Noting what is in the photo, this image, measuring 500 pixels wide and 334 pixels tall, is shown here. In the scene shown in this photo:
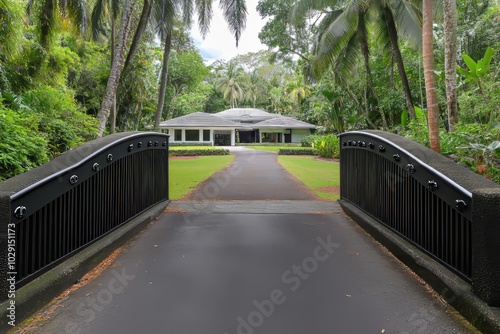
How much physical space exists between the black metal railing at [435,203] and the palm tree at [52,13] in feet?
42.9

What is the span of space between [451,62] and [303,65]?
932 inches

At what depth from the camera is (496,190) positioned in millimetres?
2818

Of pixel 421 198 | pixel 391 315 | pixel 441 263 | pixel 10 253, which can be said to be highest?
pixel 421 198

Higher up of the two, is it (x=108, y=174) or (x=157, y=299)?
(x=108, y=174)

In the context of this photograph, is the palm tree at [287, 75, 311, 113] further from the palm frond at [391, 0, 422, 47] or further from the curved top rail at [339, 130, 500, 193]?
the curved top rail at [339, 130, 500, 193]

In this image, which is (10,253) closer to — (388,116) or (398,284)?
(398,284)

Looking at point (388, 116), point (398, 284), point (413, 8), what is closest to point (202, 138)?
point (388, 116)

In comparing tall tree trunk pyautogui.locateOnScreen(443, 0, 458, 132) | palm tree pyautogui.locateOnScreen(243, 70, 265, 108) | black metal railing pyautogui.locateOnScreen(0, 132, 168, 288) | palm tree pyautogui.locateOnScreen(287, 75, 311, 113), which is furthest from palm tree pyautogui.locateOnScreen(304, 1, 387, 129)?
palm tree pyautogui.locateOnScreen(243, 70, 265, 108)

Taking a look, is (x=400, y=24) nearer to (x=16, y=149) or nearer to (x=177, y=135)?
(x=16, y=149)

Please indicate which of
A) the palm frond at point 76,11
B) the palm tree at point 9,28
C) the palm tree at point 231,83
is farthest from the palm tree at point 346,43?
the palm tree at point 231,83

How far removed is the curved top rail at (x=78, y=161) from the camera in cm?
312

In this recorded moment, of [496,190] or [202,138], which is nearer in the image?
[496,190]

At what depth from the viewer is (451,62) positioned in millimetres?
7910

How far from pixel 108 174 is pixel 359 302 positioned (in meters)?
3.62
